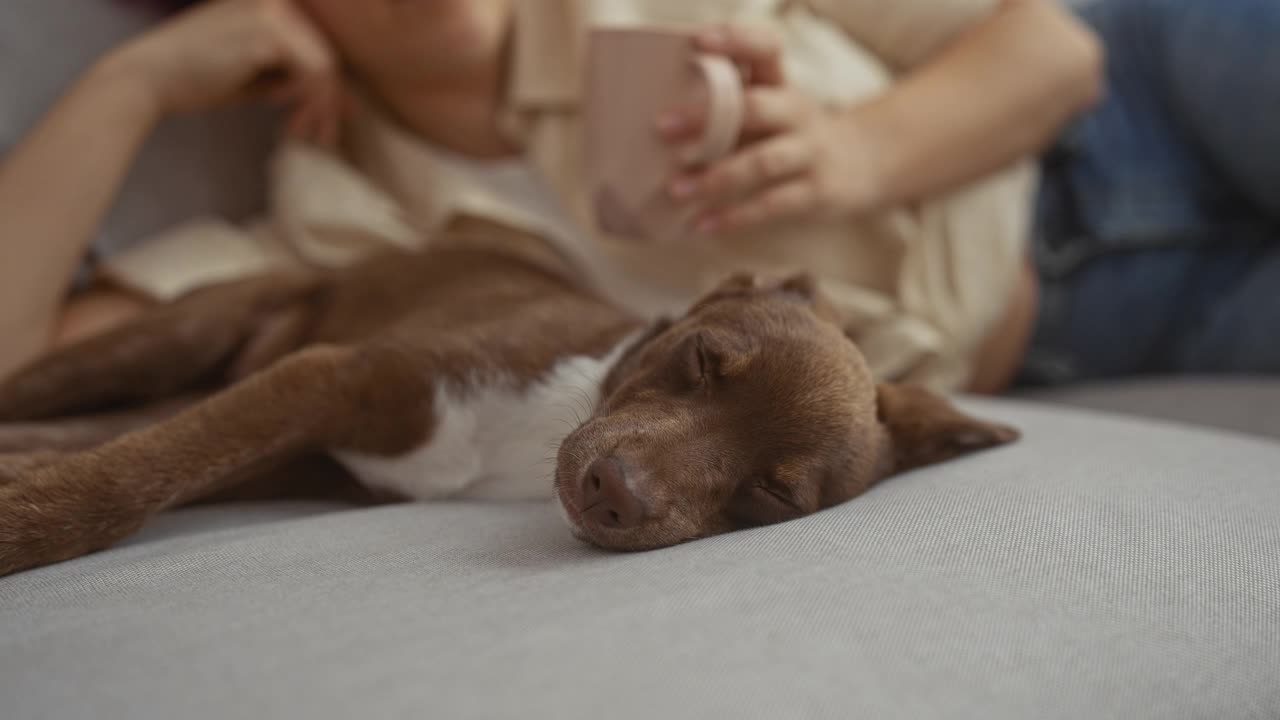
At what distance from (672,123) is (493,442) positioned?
2.72ft

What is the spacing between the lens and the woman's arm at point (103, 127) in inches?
99.0

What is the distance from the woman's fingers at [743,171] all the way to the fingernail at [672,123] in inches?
5.0

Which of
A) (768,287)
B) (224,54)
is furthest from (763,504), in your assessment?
(224,54)

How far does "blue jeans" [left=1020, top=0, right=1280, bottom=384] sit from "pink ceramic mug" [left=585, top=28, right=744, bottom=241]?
1.46 metres

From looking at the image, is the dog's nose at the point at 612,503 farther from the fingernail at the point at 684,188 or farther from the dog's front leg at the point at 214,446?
the fingernail at the point at 684,188

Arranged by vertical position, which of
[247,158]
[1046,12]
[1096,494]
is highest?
[1046,12]

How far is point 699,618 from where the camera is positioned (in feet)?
4.01

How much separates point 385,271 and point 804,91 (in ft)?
3.85

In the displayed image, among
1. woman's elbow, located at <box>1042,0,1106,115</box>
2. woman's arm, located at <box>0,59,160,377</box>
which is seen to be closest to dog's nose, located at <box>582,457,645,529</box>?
woman's arm, located at <box>0,59,160,377</box>

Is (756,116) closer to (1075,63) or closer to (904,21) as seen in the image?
Result: (904,21)

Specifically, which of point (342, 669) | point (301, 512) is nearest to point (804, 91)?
point (301, 512)

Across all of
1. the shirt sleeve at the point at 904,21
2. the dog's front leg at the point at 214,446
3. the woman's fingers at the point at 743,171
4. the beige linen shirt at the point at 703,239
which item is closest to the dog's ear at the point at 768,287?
the woman's fingers at the point at 743,171

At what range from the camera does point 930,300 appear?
2.85m

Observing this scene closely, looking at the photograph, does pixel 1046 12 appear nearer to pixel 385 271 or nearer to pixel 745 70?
pixel 745 70
